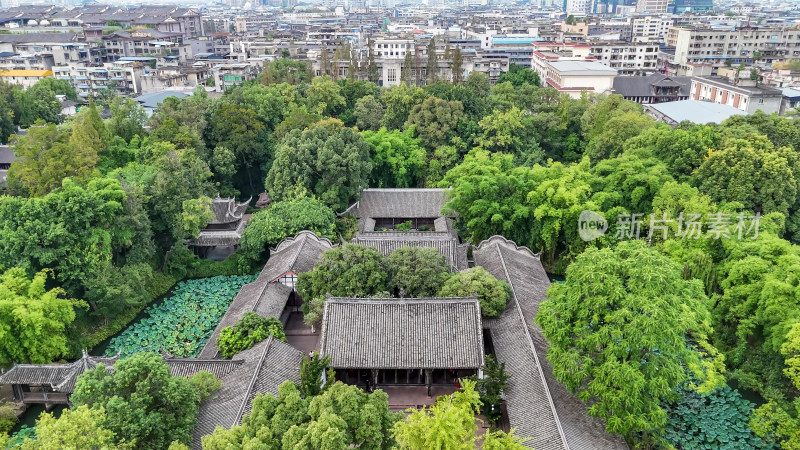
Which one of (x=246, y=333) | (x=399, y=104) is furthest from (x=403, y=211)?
(x=246, y=333)

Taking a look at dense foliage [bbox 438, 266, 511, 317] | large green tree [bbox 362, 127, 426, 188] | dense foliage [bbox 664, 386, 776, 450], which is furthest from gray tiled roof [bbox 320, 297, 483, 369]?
large green tree [bbox 362, 127, 426, 188]

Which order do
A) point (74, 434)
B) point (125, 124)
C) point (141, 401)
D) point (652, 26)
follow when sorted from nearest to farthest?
point (74, 434)
point (141, 401)
point (125, 124)
point (652, 26)

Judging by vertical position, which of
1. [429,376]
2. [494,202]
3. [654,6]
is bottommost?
[429,376]

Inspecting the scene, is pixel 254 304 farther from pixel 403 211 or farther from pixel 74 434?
pixel 403 211

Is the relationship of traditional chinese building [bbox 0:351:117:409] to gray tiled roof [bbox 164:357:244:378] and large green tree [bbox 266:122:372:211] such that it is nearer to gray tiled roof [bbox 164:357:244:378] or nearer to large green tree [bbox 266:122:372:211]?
gray tiled roof [bbox 164:357:244:378]

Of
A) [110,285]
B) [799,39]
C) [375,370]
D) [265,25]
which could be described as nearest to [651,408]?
[375,370]

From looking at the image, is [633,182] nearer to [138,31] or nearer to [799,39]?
[799,39]
